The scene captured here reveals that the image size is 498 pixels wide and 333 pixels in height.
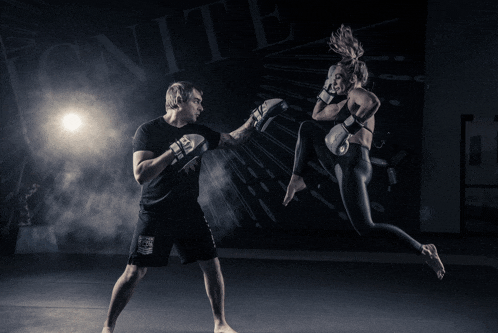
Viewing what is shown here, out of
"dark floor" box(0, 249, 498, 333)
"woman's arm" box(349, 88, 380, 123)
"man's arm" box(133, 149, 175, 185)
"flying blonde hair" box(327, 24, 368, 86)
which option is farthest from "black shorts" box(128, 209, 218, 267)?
"flying blonde hair" box(327, 24, 368, 86)

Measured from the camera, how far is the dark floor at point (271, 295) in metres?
2.91

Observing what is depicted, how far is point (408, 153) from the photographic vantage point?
5.52m

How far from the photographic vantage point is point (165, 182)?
8.87ft

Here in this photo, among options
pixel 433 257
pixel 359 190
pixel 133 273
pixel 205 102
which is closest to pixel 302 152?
pixel 359 190

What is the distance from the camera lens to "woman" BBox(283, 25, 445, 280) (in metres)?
4.12

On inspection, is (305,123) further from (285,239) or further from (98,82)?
(98,82)

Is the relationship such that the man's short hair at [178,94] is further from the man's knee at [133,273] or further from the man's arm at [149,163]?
the man's knee at [133,273]

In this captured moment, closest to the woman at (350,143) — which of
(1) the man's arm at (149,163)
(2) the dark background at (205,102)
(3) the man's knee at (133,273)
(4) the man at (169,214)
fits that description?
(2) the dark background at (205,102)

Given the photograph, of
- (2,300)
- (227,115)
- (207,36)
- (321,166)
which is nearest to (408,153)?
(321,166)

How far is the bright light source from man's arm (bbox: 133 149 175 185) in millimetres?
3591

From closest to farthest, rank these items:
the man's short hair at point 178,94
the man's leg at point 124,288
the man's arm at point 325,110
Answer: the man's leg at point 124,288 → the man's short hair at point 178,94 → the man's arm at point 325,110

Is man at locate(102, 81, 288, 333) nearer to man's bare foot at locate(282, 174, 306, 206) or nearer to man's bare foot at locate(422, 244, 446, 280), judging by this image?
man's bare foot at locate(422, 244, 446, 280)

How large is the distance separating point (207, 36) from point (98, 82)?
1.72 metres

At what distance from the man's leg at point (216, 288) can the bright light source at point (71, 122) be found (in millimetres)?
4046
